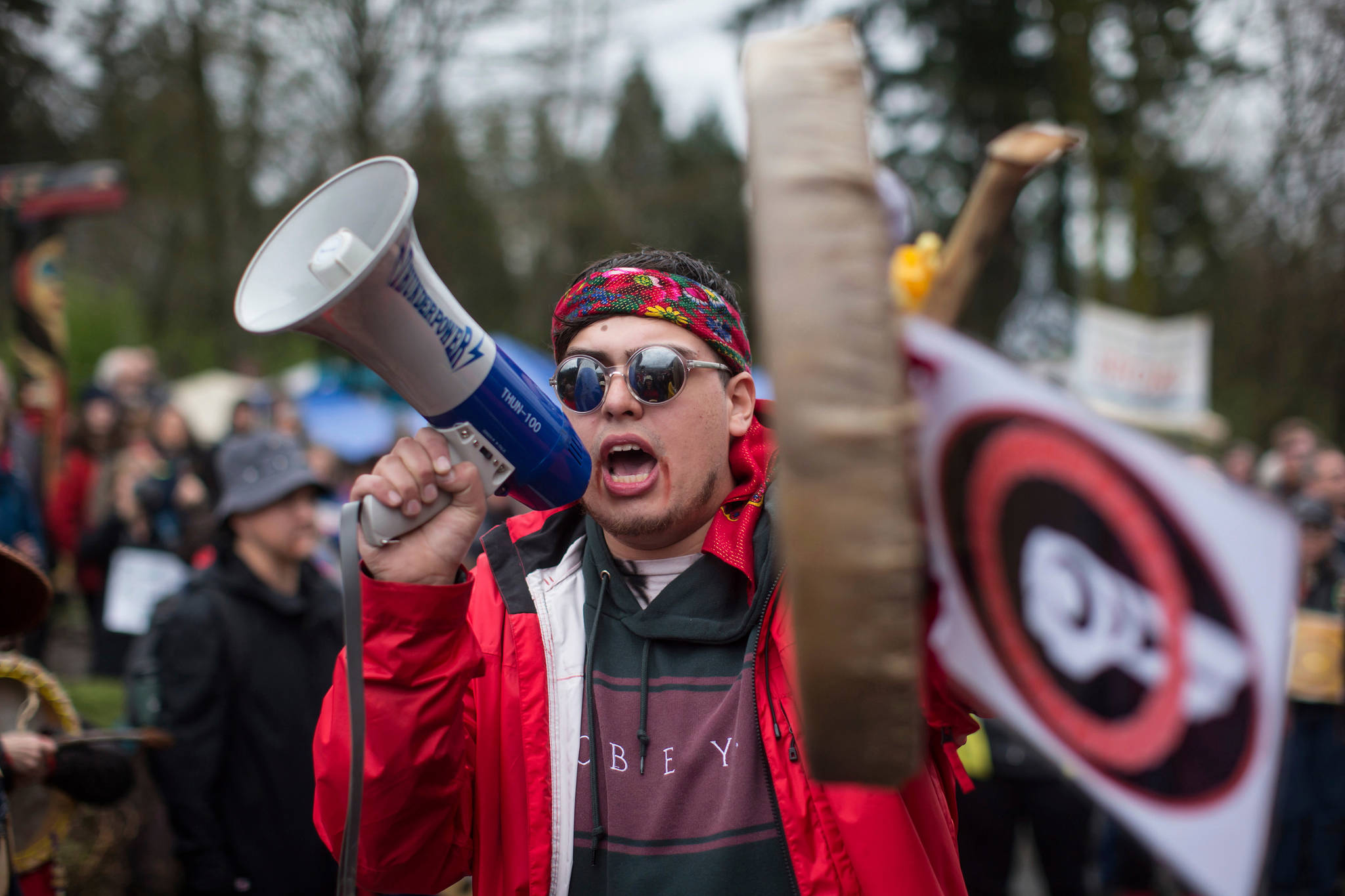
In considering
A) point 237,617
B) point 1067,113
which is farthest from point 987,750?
point 1067,113

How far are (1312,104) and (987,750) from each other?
1245cm

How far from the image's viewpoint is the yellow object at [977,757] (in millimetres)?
4328

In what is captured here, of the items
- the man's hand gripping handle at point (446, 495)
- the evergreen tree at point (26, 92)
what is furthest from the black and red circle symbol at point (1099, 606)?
the evergreen tree at point (26, 92)

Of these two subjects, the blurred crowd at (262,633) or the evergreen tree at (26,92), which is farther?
the evergreen tree at (26,92)

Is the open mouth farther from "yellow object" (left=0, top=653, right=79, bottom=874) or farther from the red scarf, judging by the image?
"yellow object" (left=0, top=653, right=79, bottom=874)

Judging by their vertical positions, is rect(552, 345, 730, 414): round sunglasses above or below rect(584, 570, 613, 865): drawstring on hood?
above

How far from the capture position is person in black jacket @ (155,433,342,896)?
10.1 feet

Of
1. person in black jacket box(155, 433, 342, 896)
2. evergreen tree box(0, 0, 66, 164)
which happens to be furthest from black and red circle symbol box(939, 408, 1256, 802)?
evergreen tree box(0, 0, 66, 164)

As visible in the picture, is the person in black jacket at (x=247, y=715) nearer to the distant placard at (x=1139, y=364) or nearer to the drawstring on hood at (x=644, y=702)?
the drawstring on hood at (x=644, y=702)

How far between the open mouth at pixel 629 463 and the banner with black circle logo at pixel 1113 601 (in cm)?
90

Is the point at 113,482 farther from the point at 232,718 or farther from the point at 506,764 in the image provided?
the point at 506,764

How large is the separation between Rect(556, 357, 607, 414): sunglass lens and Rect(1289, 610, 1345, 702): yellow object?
4.32 m

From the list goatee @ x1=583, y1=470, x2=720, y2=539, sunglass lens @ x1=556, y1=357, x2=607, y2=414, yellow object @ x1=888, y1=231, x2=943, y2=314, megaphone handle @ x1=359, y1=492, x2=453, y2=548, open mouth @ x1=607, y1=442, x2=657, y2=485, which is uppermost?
yellow object @ x1=888, y1=231, x2=943, y2=314

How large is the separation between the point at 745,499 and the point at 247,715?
1974mm
